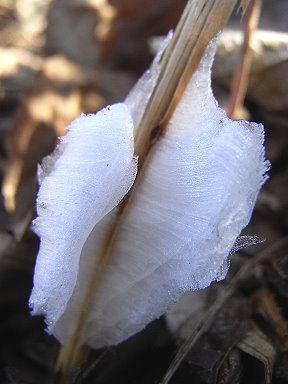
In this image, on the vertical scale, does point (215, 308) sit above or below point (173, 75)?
below

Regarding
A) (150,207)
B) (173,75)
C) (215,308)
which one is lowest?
(215,308)

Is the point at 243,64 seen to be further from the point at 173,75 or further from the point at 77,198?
the point at 77,198

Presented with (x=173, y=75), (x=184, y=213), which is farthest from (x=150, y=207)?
(x=173, y=75)

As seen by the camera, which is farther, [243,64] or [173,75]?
[243,64]

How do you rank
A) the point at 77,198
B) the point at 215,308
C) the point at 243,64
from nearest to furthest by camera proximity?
the point at 77,198 → the point at 215,308 → the point at 243,64

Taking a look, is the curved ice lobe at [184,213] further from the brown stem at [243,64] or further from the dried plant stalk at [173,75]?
the brown stem at [243,64]

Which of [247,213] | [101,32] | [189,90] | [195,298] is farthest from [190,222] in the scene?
[101,32]
